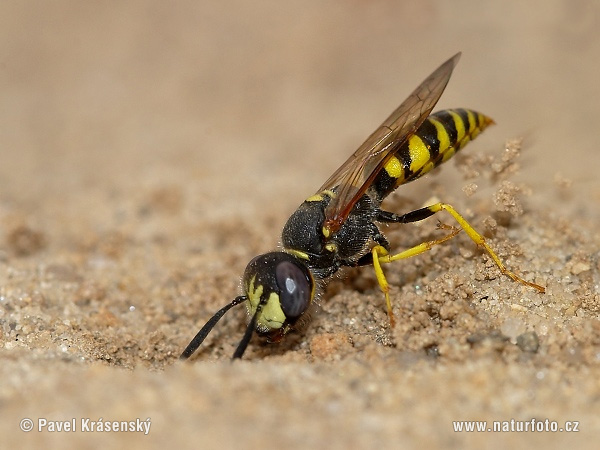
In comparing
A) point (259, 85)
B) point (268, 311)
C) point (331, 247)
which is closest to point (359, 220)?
point (331, 247)

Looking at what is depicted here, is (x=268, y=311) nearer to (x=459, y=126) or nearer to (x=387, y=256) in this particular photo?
(x=387, y=256)

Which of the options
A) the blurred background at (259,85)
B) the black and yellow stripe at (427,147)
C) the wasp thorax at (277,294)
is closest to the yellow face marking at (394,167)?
the black and yellow stripe at (427,147)

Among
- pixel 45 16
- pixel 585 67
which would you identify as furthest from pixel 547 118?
pixel 45 16

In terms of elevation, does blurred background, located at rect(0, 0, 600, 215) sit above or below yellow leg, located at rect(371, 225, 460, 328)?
above

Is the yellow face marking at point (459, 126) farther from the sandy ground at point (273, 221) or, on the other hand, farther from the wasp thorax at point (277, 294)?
the wasp thorax at point (277, 294)

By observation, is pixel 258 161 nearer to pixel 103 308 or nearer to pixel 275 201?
pixel 275 201

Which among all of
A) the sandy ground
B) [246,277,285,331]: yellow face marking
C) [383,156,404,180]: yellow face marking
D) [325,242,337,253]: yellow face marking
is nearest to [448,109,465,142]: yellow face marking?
the sandy ground

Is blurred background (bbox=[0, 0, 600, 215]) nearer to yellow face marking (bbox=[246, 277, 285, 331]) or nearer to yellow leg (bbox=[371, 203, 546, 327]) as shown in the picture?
yellow leg (bbox=[371, 203, 546, 327])
